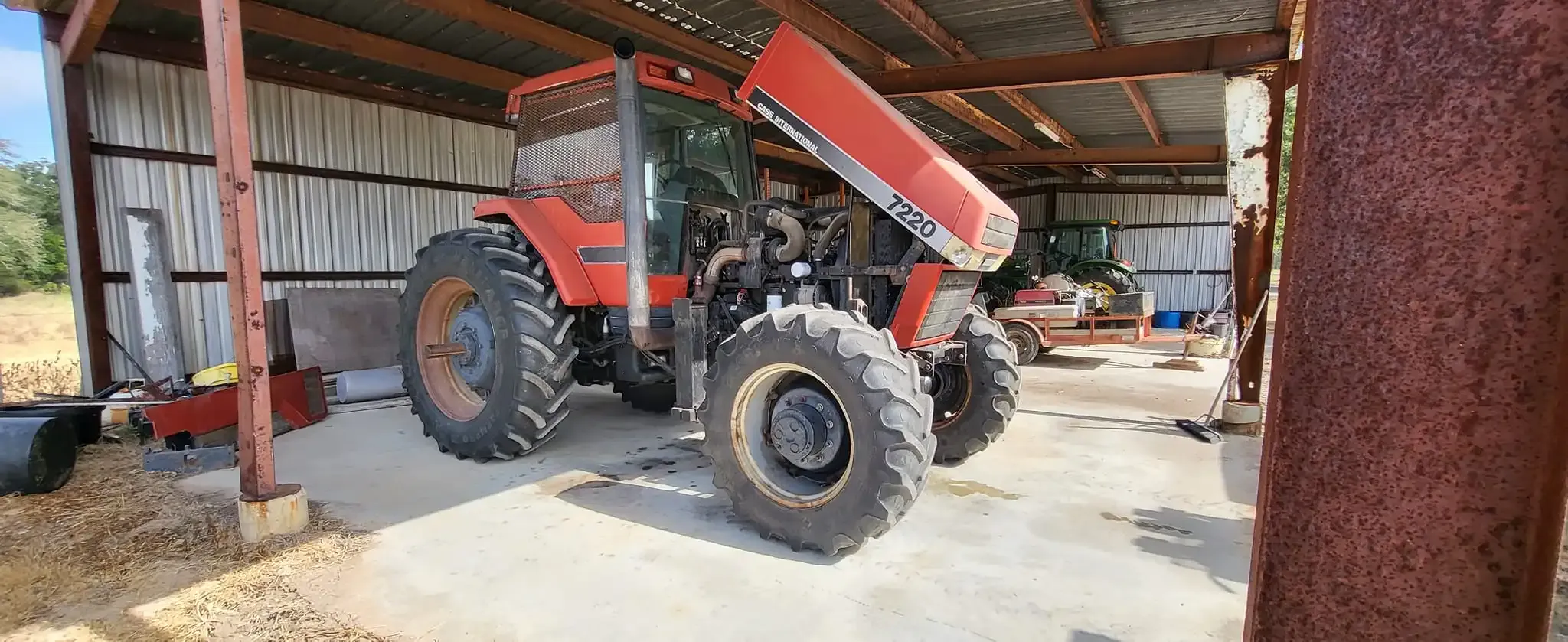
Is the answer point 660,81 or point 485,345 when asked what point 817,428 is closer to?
point 660,81

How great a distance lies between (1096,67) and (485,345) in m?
4.97

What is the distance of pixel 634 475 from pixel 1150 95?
7.48 metres

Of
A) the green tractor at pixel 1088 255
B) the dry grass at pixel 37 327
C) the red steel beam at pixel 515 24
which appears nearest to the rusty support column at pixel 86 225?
the red steel beam at pixel 515 24

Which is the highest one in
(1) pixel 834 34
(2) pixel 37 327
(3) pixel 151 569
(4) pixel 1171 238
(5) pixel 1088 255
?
(1) pixel 834 34

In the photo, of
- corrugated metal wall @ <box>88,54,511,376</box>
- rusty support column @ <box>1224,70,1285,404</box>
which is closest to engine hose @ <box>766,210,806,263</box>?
rusty support column @ <box>1224,70,1285,404</box>

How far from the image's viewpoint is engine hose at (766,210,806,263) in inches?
139

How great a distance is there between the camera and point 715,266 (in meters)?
3.84

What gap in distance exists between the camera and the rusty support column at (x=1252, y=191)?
4.67 m

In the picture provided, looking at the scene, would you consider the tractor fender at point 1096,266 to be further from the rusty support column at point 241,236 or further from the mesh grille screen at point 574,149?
the rusty support column at point 241,236

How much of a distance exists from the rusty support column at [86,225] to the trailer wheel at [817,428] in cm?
599

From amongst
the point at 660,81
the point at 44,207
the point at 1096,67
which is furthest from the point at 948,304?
the point at 44,207

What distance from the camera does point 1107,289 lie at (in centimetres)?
1055

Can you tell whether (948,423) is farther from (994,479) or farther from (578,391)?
(578,391)

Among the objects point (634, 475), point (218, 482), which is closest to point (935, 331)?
point (634, 475)
